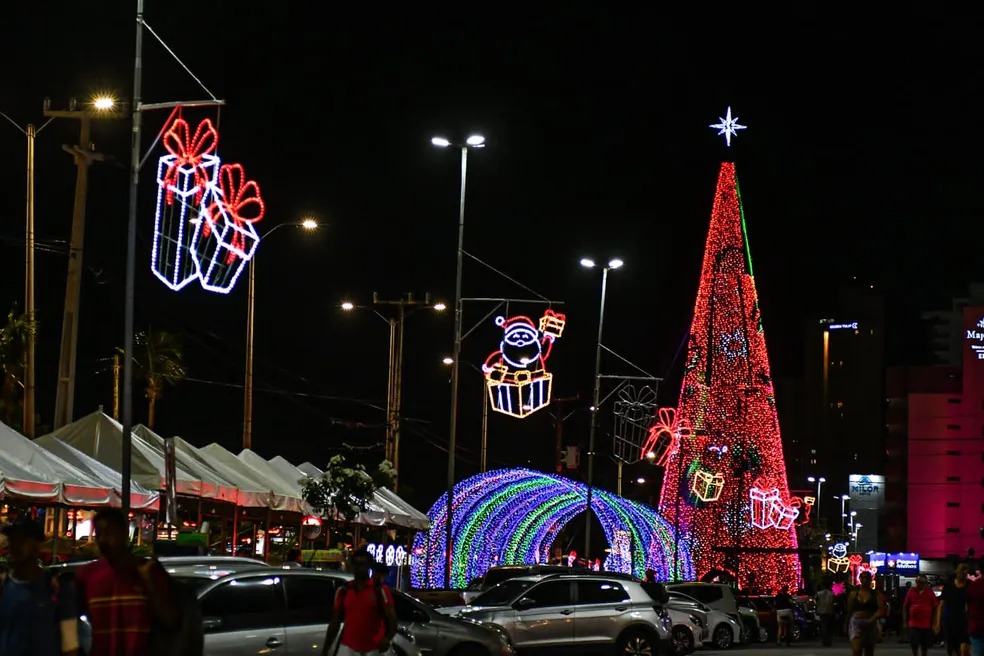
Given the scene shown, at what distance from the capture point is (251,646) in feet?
54.4

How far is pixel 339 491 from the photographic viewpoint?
40750 mm

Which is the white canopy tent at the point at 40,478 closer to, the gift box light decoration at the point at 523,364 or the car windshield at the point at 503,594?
the car windshield at the point at 503,594

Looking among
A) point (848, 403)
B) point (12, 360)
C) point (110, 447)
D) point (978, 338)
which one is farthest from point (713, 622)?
point (848, 403)

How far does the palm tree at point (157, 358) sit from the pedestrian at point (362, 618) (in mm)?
57381

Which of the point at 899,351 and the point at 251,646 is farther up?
the point at 899,351

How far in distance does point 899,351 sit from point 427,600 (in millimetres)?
154544

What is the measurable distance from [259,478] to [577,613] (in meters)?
13.6

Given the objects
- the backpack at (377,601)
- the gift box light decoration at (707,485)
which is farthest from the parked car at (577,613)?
the gift box light decoration at (707,485)

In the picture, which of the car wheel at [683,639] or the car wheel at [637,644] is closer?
the car wheel at [637,644]

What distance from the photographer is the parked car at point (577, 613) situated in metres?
26.4

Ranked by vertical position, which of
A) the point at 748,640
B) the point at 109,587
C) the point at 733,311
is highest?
the point at 733,311

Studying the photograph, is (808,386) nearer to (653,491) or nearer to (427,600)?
(653,491)

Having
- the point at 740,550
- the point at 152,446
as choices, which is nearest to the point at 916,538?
the point at 740,550

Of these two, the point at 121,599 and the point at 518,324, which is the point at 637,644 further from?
the point at 518,324
